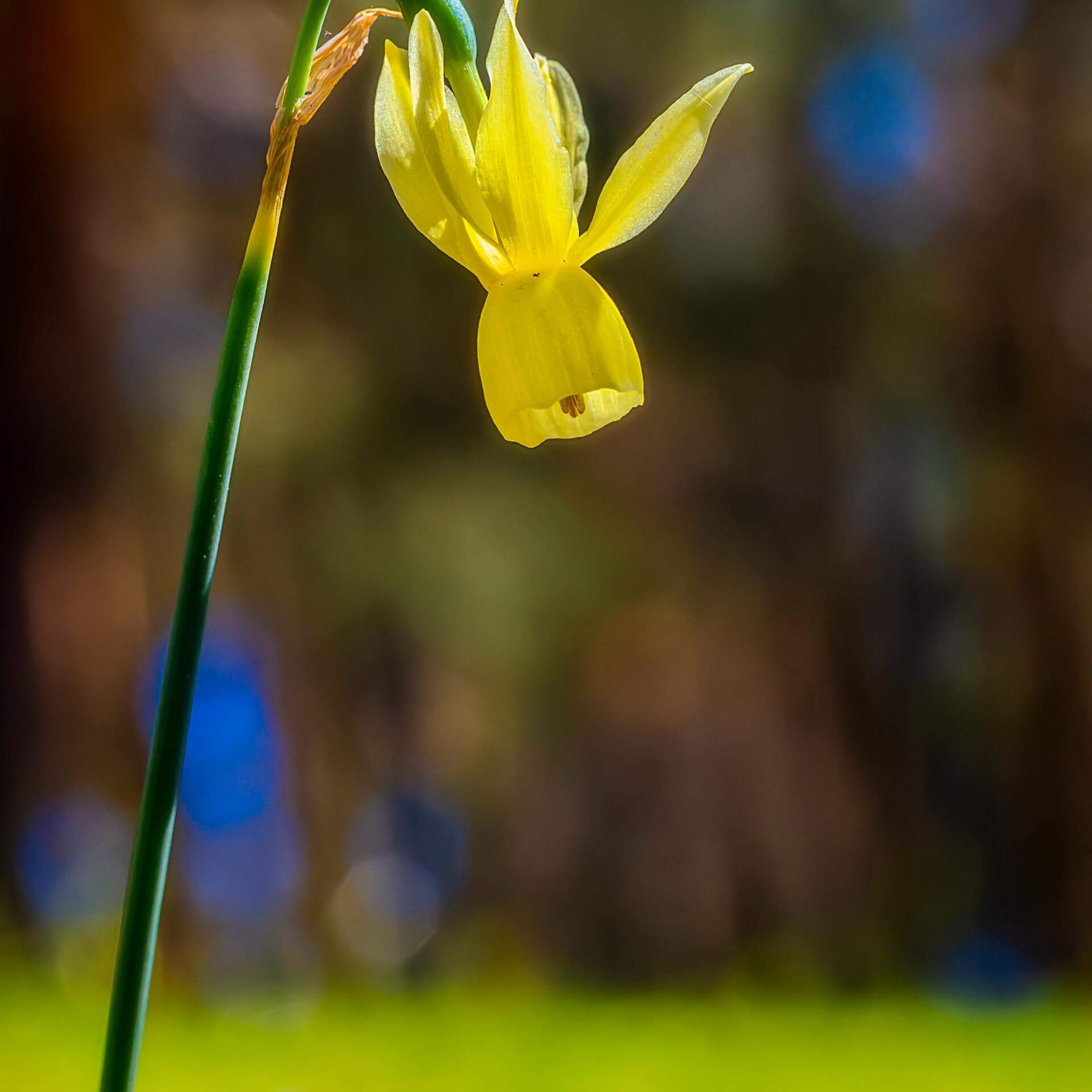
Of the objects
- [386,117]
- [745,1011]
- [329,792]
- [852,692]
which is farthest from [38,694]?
[386,117]

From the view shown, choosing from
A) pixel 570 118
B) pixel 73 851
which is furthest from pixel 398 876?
pixel 570 118

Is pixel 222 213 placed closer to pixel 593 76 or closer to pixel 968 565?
pixel 593 76

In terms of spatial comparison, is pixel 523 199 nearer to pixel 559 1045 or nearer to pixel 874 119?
pixel 559 1045

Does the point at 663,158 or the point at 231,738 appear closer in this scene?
the point at 663,158

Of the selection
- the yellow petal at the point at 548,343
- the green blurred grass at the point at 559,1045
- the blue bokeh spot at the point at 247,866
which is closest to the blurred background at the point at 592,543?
the blue bokeh spot at the point at 247,866

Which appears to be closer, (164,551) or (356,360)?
(164,551)

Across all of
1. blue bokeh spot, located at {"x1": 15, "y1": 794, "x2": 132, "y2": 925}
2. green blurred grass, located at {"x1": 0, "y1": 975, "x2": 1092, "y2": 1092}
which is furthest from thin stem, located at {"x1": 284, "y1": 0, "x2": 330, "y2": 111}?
blue bokeh spot, located at {"x1": 15, "y1": 794, "x2": 132, "y2": 925}

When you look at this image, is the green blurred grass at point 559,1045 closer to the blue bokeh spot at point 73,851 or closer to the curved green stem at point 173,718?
the blue bokeh spot at point 73,851
